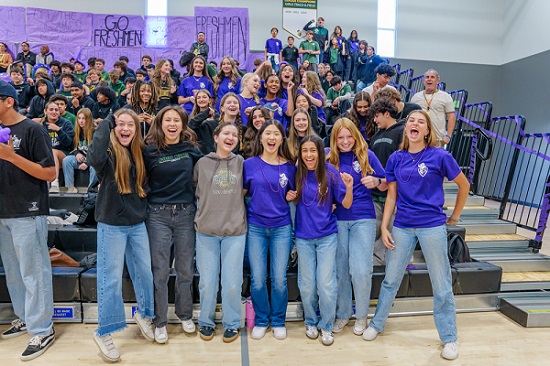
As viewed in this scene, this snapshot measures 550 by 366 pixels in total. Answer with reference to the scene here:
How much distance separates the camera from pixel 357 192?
116 inches

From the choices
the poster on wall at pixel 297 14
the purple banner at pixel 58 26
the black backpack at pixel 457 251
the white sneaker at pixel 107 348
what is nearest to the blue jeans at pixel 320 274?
the white sneaker at pixel 107 348

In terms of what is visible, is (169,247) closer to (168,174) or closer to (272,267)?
(168,174)

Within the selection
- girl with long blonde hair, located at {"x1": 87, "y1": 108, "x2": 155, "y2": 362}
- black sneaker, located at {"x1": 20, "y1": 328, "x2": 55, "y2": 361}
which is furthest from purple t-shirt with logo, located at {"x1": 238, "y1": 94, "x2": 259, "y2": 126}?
black sneaker, located at {"x1": 20, "y1": 328, "x2": 55, "y2": 361}

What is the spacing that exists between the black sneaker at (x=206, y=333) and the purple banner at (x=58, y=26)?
38.8ft

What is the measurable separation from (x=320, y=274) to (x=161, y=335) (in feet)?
4.07

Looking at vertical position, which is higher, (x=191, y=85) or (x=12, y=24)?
(x=12, y=24)

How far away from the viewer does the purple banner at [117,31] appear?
39.8ft

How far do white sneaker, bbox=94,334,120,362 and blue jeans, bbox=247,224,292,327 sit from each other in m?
1.01

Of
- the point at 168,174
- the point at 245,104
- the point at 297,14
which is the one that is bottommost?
the point at 168,174

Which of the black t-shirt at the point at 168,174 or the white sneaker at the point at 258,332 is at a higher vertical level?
the black t-shirt at the point at 168,174

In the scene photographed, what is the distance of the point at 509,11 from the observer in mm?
13375

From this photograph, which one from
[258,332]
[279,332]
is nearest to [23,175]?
[258,332]

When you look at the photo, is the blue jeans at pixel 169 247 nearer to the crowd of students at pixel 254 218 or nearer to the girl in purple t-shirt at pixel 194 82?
the crowd of students at pixel 254 218

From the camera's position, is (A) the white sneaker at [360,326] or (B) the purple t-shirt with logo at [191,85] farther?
(B) the purple t-shirt with logo at [191,85]
